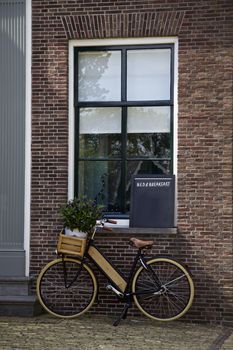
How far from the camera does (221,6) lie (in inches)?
368

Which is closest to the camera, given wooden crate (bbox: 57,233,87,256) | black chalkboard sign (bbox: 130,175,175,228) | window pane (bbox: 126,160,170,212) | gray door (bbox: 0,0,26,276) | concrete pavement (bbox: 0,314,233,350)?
concrete pavement (bbox: 0,314,233,350)

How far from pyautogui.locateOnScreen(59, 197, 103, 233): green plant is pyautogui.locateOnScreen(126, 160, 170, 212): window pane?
25.4 inches

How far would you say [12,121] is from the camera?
9.85m

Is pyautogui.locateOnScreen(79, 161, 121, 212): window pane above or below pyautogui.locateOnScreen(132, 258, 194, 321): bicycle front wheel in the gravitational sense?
above

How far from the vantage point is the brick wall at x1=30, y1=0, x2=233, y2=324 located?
9.22 metres

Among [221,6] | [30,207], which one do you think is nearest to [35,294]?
[30,207]

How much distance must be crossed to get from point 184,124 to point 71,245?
2376mm

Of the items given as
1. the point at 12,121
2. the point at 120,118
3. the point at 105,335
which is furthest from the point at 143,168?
Answer: the point at 105,335

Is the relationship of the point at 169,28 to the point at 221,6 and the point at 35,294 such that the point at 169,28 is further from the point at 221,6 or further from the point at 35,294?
the point at 35,294

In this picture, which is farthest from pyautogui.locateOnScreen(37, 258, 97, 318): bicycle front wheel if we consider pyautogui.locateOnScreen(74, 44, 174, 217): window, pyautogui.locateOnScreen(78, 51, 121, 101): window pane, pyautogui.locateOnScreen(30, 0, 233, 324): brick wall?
pyautogui.locateOnScreen(78, 51, 121, 101): window pane

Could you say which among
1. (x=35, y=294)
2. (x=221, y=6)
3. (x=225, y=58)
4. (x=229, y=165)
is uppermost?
(x=221, y=6)

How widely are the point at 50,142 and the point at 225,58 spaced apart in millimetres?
2838

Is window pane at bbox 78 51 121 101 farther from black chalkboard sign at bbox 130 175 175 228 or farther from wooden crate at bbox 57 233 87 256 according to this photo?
wooden crate at bbox 57 233 87 256

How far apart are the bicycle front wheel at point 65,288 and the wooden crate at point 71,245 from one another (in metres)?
0.18
